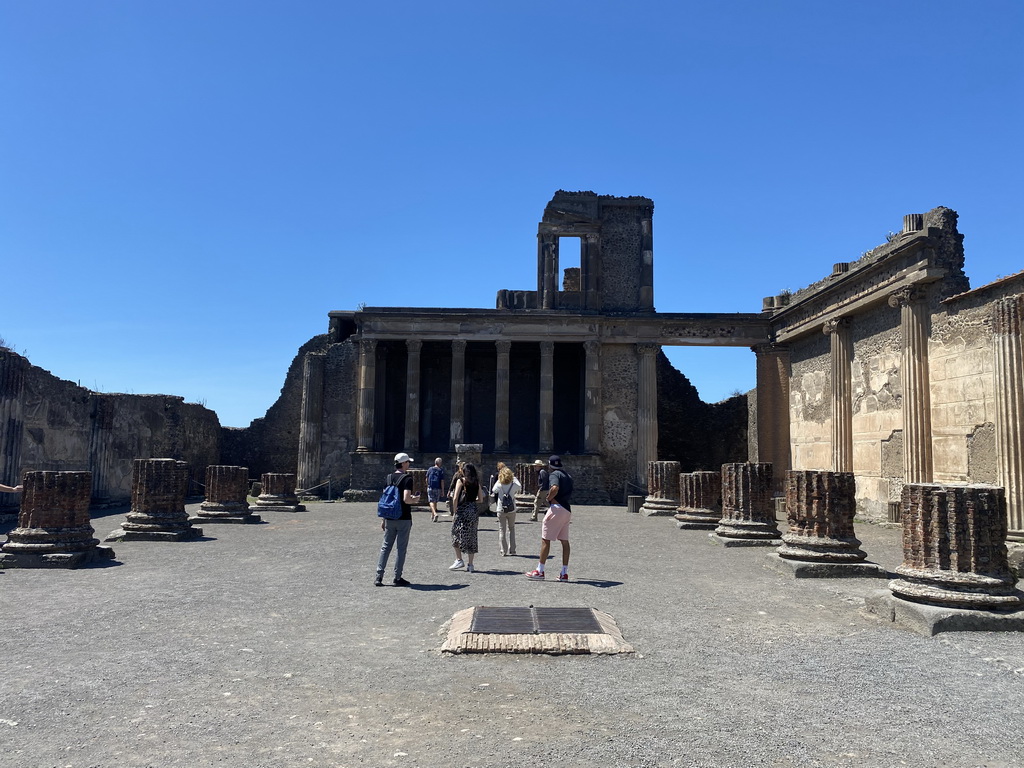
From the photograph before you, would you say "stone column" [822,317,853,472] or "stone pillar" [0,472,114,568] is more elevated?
"stone column" [822,317,853,472]

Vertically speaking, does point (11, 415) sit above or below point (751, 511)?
above

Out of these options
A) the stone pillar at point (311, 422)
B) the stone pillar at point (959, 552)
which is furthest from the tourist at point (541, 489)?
the stone pillar at point (311, 422)

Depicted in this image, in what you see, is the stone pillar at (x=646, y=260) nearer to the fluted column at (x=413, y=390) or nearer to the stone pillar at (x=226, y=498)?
the fluted column at (x=413, y=390)

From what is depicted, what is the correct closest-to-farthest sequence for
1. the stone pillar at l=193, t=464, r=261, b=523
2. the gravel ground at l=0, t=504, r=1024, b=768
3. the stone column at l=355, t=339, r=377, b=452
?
the gravel ground at l=0, t=504, r=1024, b=768, the stone pillar at l=193, t=464, r=261, b=523, the stone column at l=355, t=339, r=377, b=452

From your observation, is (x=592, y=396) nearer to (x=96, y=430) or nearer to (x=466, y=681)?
(x=96, y=430)

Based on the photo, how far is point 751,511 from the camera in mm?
12383

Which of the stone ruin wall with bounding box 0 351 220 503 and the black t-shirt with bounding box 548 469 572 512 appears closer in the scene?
the black t-shirt with bounding box 548 469 572 512

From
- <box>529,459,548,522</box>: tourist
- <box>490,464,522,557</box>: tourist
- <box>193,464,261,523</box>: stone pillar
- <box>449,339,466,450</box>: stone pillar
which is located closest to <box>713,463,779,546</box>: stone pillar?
<box>529,459,548,522</box>: tourist

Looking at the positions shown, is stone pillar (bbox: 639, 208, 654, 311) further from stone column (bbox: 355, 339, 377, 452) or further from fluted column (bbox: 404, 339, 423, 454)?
stone column (bbox: 355, 339, 377, 452)

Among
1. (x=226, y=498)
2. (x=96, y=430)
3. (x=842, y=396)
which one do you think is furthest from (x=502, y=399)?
(x=96, y=430)

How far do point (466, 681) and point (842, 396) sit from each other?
1707 centimetres

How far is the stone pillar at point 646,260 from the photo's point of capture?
27.5m

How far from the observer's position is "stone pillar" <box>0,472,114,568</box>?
365 inches

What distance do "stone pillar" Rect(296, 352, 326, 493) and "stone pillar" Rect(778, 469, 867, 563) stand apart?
1983cm
